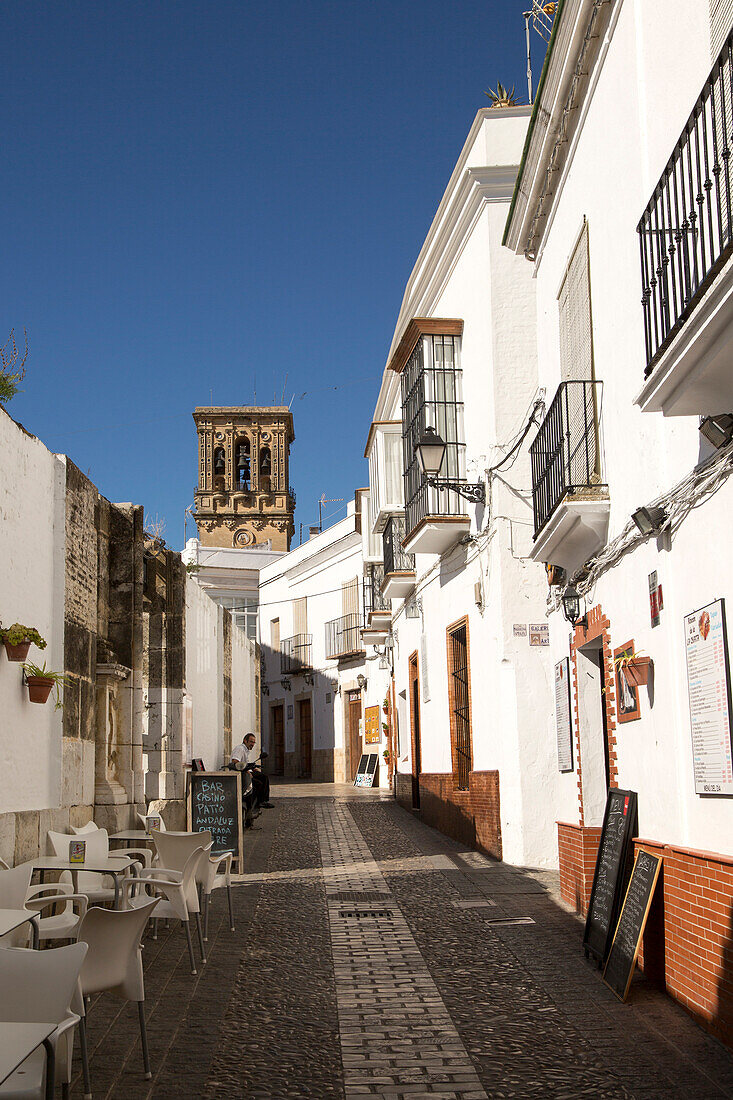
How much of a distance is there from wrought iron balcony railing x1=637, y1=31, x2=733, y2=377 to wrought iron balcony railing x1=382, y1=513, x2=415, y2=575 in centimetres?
1232

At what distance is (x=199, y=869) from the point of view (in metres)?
7.54

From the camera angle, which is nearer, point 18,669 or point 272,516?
point 18,669

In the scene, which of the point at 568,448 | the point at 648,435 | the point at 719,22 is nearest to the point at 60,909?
the point at 568,448

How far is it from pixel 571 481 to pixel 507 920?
3378mm

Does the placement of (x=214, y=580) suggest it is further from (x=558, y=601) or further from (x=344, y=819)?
(x=558, y=601)

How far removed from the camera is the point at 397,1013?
5.66m

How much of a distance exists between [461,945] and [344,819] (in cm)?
1015

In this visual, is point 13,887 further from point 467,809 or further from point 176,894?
point 467,809

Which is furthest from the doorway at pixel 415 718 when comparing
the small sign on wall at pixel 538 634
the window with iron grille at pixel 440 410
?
the small sign on wall at pixel 538 634

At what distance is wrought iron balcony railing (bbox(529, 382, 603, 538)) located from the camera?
25.0 feet

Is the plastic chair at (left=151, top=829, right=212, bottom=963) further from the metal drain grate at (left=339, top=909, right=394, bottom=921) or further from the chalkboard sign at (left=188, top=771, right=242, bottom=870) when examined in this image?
the chalkboard sign at (left=188, top=771, right=242, bottom=870)

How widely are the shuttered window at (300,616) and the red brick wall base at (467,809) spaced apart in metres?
16.8

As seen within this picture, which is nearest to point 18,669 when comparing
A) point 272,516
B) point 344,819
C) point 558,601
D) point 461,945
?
point 461,945

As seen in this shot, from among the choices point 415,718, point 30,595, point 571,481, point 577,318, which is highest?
point 577,318
